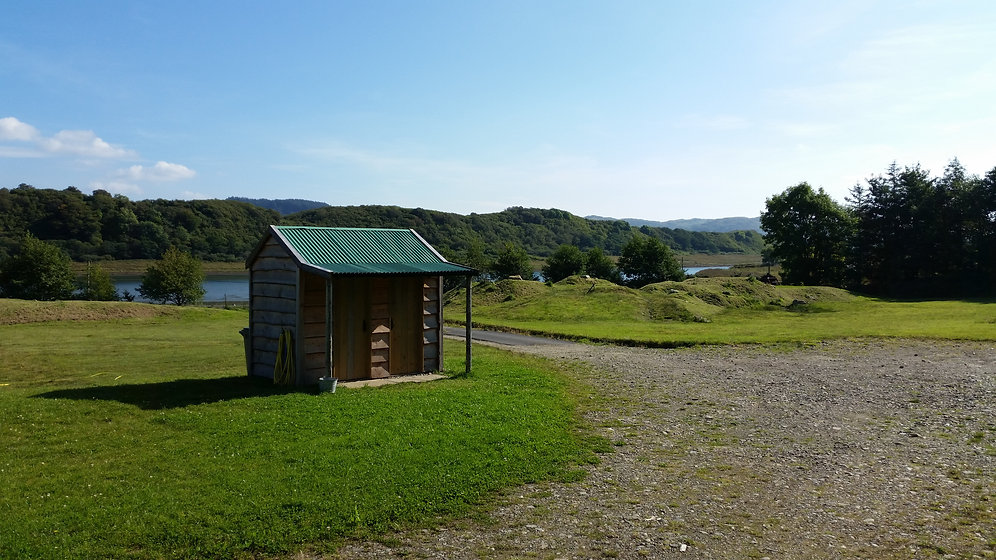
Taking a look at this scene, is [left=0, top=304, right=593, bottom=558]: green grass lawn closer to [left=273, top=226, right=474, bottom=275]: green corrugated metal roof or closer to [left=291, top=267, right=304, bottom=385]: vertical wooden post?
[left=291, top=267, right=304, bottom=385]: vertical wooden post

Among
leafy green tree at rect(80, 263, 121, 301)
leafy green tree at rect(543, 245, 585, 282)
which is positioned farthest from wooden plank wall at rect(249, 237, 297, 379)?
leafy green tree at rect(80, 263, 121, 301)

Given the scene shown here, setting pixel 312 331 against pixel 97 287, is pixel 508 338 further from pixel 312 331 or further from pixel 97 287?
pixel 97 287

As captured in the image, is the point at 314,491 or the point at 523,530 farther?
the point at 314,491

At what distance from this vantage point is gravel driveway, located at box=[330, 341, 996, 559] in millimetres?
6996

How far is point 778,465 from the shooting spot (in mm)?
9953

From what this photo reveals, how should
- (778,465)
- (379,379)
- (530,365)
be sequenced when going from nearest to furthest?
1. (778,465)
2. (379,379)
3. (530,365)

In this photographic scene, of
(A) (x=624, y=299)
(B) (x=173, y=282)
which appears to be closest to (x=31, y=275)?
(B) (x=173, y=282)

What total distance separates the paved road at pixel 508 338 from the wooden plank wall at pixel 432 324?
30.6 feet

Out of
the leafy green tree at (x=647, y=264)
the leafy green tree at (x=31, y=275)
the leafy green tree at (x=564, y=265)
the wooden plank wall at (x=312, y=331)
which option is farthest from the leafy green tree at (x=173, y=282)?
the wooden plank wall at (x=312, y=331)

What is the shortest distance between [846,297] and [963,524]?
51.6m

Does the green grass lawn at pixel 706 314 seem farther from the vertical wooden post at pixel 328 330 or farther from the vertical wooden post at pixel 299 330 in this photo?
the vertical wooden post at pixel 299 330

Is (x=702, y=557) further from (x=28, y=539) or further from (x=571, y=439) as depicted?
(x=28, y=539)

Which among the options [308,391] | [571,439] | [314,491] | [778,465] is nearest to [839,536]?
[778,465]

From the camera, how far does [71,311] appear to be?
1501 inches
